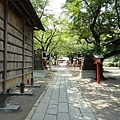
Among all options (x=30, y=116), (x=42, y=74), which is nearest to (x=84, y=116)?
(x=30, y=116)

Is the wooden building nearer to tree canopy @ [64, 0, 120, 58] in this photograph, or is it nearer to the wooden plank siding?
the wooden plank siding

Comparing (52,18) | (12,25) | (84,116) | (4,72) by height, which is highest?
(52,18)

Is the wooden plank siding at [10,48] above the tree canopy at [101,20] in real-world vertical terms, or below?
below

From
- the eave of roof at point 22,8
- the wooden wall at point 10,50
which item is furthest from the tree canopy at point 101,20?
the wooden wall at point 10,50

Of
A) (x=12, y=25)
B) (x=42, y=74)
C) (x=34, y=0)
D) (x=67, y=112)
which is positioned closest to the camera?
(x=67, y=112)

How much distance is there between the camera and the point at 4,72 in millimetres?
6309

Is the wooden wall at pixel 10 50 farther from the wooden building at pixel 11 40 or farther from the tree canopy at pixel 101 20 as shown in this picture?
the tree canopy at pixel 101 20

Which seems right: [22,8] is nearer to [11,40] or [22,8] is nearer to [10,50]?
[11,40]

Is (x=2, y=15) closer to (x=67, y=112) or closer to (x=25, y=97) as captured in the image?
(x=67, y=112)

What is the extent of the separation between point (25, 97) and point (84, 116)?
12.1 ft

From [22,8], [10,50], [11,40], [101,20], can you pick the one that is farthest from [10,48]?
[101,20]

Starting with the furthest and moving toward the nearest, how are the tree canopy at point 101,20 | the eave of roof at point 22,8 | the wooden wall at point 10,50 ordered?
the tree canopy at point 101,20, the eave of roof at point 22,8, the wooden wall at point 10,50

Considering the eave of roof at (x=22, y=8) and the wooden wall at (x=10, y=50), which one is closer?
the wooden wall at (x=10, y=50)

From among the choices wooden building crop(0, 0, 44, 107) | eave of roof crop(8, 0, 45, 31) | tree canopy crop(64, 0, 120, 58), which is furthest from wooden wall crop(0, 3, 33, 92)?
tree canopy crop(64, 0, 120, 58)
